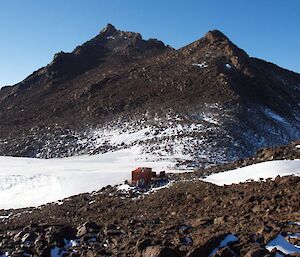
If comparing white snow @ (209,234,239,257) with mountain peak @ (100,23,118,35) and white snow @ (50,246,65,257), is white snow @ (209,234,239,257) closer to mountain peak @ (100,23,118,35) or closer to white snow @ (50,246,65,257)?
white snow @ (50,246,65,257)

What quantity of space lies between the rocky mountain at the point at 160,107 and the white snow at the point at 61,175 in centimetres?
289

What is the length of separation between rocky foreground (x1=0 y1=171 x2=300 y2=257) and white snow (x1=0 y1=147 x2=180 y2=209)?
6.45m

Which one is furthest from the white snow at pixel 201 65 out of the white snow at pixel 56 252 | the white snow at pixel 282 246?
the white snow at pixel 282 246

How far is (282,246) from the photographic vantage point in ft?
28.1

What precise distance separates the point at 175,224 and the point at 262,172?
6478 millimetres

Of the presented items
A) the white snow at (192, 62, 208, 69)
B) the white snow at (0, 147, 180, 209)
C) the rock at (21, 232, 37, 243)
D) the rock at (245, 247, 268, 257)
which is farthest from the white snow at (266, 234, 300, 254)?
Result: the white snow at (192, 62, 208, 69)

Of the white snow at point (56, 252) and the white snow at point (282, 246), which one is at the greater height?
the white snow at point (282, 246)

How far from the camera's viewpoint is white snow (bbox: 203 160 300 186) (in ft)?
55.1

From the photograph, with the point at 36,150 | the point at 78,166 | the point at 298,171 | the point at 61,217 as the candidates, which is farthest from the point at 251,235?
the point at 36,150

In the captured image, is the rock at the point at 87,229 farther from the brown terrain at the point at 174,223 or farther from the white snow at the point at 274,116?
the white snow at the point at 274,116

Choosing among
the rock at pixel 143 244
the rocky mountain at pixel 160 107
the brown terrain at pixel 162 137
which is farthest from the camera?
the rocky mountain at pixel 160 107

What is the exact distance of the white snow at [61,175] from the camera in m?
26.6

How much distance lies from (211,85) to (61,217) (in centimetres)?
4138

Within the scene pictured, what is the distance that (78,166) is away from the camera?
35125 mm
